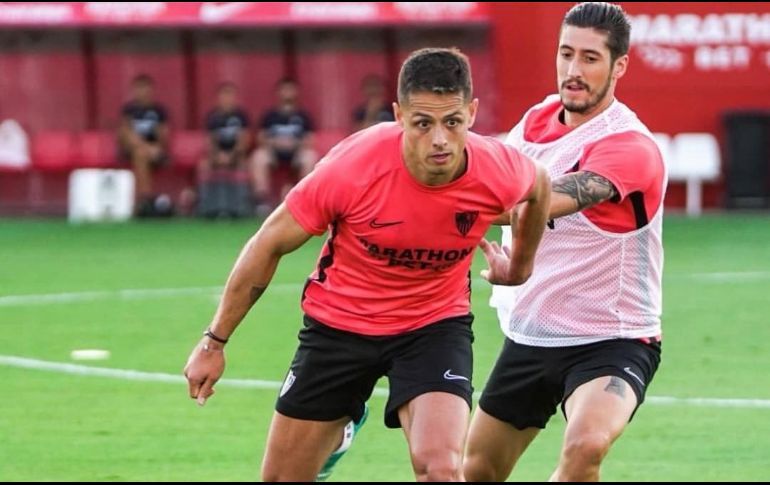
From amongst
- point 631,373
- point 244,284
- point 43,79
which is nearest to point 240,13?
point 43,79

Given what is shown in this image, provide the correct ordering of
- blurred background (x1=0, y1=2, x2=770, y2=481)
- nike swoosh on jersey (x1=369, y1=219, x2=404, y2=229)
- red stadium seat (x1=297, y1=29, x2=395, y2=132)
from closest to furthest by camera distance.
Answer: nike swoosh on jersey (x1=369, y1=219, x2=404, y2=229) < blurred background (x1=0, y1=2, x2=770, y2=481) < red stadium seat (x1=297, y1=29, x2=395, y2=132)

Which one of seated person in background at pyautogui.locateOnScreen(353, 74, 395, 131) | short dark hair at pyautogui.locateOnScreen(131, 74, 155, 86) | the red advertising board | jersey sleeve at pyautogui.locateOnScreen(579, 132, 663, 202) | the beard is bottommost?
seated person in background at pyautogui.locateOnScreen(353, 74, 395, 131)

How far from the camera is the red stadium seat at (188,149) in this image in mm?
27062

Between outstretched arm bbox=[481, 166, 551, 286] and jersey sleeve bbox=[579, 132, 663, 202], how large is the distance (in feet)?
1.23

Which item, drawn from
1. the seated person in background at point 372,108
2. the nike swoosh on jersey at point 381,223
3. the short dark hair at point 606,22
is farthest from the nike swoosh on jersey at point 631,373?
the seated person in background at point 372,108

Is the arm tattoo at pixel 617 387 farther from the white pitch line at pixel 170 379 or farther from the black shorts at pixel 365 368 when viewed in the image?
the white pitch line at pixel 170 379

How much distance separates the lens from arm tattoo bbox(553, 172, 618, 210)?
774 centimetres

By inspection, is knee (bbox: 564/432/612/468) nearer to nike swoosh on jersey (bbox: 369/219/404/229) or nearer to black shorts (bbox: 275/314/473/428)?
black shorts (bbox: 275/314/473/428)

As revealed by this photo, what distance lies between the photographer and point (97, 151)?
27516 mm

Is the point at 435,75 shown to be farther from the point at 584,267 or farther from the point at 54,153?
the point at 54,153

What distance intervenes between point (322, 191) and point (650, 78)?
20314mm

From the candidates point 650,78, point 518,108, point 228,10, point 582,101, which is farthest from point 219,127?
point 582,101

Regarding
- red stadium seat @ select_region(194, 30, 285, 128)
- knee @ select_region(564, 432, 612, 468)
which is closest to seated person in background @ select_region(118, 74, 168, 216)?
red stadium seat @ select_region(194, 30, 285, 128)

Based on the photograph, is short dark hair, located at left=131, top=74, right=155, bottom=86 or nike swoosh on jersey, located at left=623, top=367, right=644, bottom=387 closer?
nike swoosh on jersey, located at left=623, top=367, right=644, bottom=387
